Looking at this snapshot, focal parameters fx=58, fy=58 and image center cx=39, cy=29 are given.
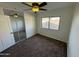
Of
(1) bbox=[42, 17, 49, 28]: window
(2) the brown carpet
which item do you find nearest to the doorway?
(2) the brown carpet

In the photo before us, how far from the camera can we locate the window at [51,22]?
4.28 meters

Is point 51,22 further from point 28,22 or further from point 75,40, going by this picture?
point 75,40

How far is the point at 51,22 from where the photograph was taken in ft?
15.4

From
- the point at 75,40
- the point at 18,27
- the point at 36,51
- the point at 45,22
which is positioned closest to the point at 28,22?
the point at 18,27

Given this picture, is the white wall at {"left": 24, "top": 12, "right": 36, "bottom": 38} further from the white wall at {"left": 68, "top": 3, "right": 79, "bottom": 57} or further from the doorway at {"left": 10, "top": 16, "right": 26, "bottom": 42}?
the white wall at {"left": 68, "top": 3, "right": 79, "bottom": 57}

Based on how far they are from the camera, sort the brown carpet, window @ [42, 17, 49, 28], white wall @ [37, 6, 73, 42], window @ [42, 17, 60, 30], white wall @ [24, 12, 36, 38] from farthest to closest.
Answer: window @ [42, 17, 49, 28] → white wall @ [24, 12, 36, 38] → window @ [42, 17, 60, 30] → white wall @ [37, 6, 73, 42] → the brown carpet

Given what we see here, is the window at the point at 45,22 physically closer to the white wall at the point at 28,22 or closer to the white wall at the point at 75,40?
the white wall at the point at 28,22

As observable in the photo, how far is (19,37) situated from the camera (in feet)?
13.5

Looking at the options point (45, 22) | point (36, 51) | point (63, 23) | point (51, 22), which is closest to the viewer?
point (36, 51)

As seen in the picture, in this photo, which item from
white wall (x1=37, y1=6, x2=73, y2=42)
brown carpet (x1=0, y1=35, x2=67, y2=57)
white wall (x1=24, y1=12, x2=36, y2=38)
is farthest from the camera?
white wall (x1=24, y1=12, x2=36, y2=38)

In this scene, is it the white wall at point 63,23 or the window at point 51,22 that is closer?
the white wall at point 63,23

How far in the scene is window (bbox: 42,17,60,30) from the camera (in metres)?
4.28

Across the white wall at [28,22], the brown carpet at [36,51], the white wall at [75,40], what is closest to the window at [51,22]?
the white wall at [28,22]

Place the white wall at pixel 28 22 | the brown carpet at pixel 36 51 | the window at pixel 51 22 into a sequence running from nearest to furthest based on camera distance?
the brown carpet at pixel 36 51 < the window at pixel 51 22 < the white wall at pixel 28 22
